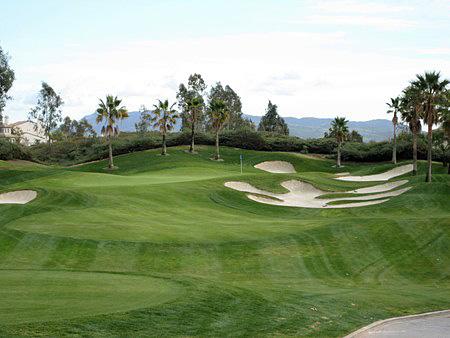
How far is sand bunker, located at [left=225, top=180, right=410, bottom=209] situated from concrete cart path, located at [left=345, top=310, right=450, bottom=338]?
2729 cm

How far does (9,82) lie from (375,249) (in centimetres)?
5999

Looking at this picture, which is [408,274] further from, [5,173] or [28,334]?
[5,173]

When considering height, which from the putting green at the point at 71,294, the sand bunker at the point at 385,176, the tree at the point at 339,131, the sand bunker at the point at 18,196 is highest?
the tree at the point at 339,131

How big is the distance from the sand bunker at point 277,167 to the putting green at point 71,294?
6268cm

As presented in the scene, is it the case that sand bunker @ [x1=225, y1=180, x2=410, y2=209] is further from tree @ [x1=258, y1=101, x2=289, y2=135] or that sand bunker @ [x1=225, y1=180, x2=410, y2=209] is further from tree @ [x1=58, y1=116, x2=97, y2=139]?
tree @ [x1=258, y1=101, x2=289, y2=135]

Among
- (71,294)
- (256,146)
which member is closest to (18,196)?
(71,294)

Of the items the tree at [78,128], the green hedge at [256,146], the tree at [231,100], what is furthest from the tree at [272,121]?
the green hedge at [256,146]

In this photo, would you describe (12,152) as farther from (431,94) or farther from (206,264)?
(206,264)

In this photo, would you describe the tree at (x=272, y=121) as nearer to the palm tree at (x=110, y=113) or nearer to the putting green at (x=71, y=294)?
the palm tree at (x=110, y=113)

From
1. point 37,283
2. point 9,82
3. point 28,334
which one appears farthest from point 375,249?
point 9,82

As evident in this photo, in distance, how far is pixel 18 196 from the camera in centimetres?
3891

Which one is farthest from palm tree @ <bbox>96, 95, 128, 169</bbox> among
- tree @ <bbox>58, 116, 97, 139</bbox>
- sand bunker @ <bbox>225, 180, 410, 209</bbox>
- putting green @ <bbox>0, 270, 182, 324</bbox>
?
tree @ <bbox>58, 116, 97, 139</bbox>

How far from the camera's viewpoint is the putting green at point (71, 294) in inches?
470

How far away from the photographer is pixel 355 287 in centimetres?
2092
